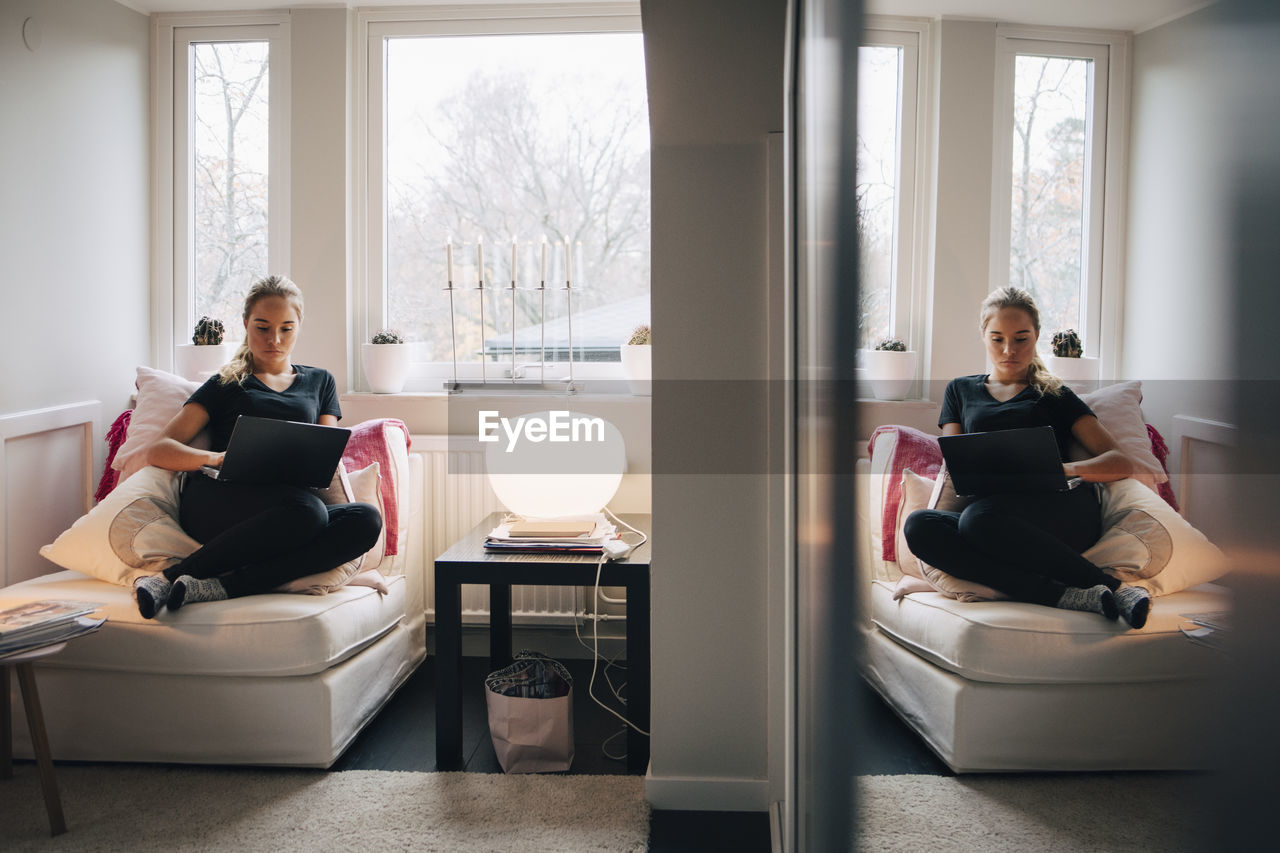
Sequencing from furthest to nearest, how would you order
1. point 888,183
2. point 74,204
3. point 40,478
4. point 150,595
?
point 74,204
point 40,478
point 150,595
point 888,183

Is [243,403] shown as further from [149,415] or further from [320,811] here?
[320,811]

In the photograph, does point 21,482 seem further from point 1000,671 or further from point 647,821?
point 1000,671

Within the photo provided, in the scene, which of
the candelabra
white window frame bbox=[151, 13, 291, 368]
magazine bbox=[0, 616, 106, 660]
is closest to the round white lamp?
the candelabra

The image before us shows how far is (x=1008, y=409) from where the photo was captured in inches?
7.7

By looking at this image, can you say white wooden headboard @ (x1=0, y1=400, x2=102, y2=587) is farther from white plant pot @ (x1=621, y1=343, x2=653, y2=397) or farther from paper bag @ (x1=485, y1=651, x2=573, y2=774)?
white plant pot @ (x1=621, y1=343, x2=653, y2=397)

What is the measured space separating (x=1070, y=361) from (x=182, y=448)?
2636 mm

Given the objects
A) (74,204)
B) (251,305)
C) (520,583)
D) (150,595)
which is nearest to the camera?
(150,595)

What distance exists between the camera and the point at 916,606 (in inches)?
14.2

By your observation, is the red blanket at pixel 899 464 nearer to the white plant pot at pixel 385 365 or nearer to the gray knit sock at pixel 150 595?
the gray knit sock at pixel 150 595

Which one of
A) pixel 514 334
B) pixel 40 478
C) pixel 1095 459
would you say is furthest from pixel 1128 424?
pixel 40 478

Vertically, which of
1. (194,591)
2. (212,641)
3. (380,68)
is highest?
(380,68)

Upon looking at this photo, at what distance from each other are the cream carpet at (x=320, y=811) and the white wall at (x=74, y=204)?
50.7 inches

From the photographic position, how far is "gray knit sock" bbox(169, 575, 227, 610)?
214cm

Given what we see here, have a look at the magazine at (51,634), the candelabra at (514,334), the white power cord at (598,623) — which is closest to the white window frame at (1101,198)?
the white power cord at (598,623)
